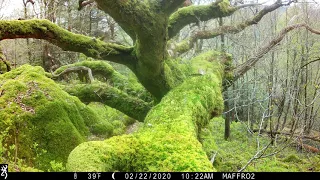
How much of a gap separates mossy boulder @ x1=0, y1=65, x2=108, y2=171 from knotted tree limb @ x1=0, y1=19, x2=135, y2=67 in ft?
2.89

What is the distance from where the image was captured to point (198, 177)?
2.91 meters

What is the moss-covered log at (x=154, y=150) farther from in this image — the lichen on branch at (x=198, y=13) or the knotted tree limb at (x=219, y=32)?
the knotted tree limb at (x=219, y=32)

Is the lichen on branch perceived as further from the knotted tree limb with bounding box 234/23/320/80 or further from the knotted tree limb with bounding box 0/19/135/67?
the knotted tree limb with bounding box 0/19/135/67

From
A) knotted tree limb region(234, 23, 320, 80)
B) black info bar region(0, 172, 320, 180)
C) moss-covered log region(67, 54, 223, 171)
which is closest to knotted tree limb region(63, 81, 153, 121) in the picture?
moss-covered log region(67, 54, 223, 171)

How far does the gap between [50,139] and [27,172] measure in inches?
83.0

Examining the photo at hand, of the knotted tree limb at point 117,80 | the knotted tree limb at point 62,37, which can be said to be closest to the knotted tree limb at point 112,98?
the knotted tree limb at point 117,80

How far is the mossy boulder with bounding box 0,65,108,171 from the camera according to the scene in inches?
171

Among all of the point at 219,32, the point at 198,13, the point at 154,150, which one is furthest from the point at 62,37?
the point at 219,32

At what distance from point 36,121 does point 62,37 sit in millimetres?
2248

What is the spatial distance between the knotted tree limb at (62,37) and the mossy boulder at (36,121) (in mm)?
882

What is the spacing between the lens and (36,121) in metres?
4.73

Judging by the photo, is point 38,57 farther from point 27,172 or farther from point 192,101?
point 27,172

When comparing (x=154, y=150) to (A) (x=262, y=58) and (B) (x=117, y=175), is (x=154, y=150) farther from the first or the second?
(A) (x=262, y=58)

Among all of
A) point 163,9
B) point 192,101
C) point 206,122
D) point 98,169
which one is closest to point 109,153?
point 98,169
